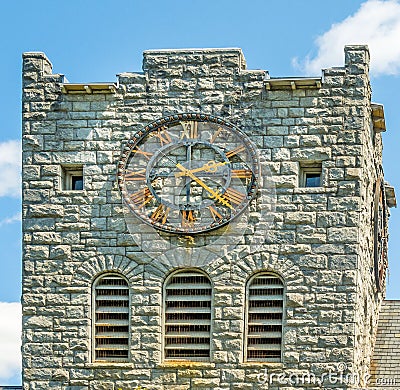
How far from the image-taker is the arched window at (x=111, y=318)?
99.6 ft

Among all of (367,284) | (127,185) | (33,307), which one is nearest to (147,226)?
(127,185)

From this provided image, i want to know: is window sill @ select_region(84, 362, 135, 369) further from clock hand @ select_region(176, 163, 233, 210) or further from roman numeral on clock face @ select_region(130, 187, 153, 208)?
clock hand @ select_region(176, 163, 233, 210)

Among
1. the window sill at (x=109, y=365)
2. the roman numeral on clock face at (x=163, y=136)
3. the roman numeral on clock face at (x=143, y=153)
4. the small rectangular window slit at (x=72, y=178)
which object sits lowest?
the window sill at (x=109, y=365)

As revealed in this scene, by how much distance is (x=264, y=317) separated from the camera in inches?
1180

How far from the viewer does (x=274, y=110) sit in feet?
100

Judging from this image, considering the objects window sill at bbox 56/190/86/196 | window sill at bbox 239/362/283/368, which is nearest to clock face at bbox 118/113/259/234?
window sill at bbox 56/190/86/196

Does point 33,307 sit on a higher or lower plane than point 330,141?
lower

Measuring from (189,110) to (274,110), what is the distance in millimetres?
1835

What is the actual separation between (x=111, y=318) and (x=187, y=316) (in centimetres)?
165

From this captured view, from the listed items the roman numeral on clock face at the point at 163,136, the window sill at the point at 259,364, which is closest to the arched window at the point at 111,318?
the window sill at the point at 259,364

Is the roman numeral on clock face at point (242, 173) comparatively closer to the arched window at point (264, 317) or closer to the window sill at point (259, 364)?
the arched window at point (264, 317)

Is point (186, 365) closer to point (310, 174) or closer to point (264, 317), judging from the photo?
point (264, 317)

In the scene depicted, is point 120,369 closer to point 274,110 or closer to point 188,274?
point 188,274

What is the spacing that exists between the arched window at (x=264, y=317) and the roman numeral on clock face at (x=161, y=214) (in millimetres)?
2271
